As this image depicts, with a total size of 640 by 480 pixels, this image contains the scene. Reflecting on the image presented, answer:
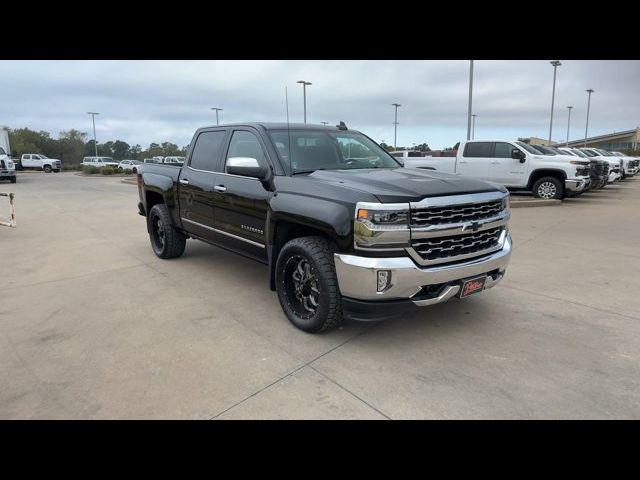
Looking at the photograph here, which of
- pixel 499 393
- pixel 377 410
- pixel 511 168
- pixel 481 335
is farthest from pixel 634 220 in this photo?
pixel 377 410

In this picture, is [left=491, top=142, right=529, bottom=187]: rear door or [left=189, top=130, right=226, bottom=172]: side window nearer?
[left=189, top=130, right=226, bottom=172]: side window

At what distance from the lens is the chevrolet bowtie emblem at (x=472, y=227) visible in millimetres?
3500

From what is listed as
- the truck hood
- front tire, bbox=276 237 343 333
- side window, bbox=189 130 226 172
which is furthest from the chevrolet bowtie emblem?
side window, bbox=189 130 226 172

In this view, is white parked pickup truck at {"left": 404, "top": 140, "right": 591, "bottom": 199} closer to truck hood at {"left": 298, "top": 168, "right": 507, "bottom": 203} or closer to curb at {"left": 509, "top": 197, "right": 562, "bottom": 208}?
curb at {"left": 509, "top": 197, "right": 562, "bottom": 208}

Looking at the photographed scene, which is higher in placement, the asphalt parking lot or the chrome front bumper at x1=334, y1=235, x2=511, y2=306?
the chrome front bumper at x1=334, y1=235, x2=511, y2=306

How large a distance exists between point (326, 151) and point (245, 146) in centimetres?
90

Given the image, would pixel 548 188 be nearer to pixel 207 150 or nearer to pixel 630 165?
pixel 207 150

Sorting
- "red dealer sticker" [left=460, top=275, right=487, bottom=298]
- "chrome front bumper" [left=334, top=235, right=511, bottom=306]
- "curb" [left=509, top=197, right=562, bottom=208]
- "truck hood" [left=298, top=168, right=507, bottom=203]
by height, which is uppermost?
"truck hood" [left=298, top=168, right=507, bottom=203]

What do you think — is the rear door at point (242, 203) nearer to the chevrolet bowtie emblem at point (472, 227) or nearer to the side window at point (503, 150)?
the chevrolet bowtie emblem at point (472, 227)

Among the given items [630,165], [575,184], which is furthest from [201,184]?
[630,165]

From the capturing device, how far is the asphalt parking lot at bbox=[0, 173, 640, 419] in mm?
2785

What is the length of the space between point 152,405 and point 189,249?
468 cm

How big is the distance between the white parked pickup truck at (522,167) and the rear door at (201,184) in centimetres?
883

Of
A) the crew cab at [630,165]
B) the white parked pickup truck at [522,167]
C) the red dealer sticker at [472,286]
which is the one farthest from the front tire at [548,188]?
the crew cab at [630,165]
